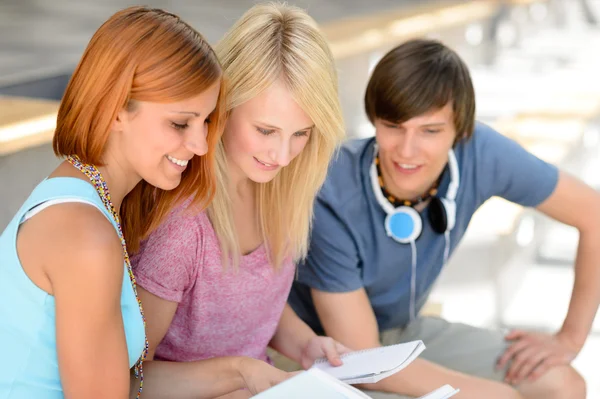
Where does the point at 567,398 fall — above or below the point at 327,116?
below

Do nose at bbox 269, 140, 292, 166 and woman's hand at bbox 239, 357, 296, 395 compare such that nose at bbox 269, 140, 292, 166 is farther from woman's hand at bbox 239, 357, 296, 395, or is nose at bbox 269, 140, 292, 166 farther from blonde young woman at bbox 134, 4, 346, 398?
woman's hand at bbox 239, 357, 296, 395

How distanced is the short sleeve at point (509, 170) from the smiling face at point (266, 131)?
0.62 metres

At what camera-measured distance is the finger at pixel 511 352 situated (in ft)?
7.31

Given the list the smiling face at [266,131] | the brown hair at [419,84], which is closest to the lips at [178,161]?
the smiling face at [266,131]

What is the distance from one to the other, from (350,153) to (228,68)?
0.54 metres

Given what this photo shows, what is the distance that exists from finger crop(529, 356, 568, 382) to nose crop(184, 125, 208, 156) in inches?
44.4

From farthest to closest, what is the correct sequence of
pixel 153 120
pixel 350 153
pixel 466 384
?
pixel 350 153
pixel 466 384
pixel 153 120

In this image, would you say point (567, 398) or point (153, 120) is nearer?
point (153, 120)

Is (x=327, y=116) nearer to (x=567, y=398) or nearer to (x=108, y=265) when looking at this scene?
(x=108, y=265)

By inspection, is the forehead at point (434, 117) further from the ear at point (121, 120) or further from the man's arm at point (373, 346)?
the ear at point (121, 120)

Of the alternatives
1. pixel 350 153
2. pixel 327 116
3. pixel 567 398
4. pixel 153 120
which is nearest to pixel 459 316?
pixel 567 398

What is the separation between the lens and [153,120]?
4.62 ft

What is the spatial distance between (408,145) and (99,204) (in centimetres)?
86

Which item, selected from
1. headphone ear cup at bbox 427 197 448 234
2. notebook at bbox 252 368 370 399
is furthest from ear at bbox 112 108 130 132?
Result: headphone ear cup at bbox 427 197 448 234
